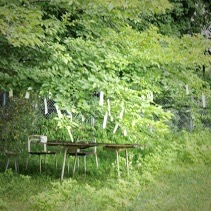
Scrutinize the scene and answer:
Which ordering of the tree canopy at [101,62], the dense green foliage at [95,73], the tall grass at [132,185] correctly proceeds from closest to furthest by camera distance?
the tall grass at [132,185] < the dense green foliage at [95,73] < the tree canopy at [101,62]

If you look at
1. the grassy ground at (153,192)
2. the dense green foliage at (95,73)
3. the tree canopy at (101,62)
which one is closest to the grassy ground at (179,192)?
the grassy ground at (153,192)

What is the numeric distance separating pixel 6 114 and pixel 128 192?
5901mm

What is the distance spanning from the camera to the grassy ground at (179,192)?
7586 millimetres

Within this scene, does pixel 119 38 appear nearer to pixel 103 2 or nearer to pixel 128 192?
pixel 103 2

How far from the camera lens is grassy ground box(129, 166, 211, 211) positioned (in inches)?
299

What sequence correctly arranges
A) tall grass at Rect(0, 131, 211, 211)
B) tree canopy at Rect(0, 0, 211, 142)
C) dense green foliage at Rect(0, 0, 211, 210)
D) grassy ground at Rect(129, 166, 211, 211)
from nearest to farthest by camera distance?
grassy ground at Rect(129, 166, 211, 211), tall grass at Rect(0, 131, 211, 211), dense green foliage at Rect(0, 0, 211, 210), tree canopy at Rect(0, 0, 211, 142)

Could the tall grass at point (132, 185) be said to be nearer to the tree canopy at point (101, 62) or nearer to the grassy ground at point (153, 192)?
the grassy ground at point (153, 192)

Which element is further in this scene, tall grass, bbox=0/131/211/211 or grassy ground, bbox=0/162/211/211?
tall grass, bbox=0/131/211/211

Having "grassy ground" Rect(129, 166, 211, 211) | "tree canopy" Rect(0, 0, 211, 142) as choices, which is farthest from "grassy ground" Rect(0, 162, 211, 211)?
"tree canopy" Rect(0, 0, 211, 142)

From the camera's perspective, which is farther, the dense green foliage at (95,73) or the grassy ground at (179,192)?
the dense green foliage at (95,73)

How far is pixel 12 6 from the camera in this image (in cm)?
778

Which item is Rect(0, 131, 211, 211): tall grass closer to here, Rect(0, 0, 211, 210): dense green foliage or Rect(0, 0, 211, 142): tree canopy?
Answer: Rect(0, 0, 211, 210): dense green foliage

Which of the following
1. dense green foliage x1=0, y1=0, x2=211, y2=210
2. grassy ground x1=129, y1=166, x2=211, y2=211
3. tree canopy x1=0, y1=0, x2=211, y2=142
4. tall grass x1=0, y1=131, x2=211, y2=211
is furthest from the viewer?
tree canopy x1=0, y1=0, x2=211, y2=142

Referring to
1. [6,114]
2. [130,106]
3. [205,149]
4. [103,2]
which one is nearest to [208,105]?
[205,149]
